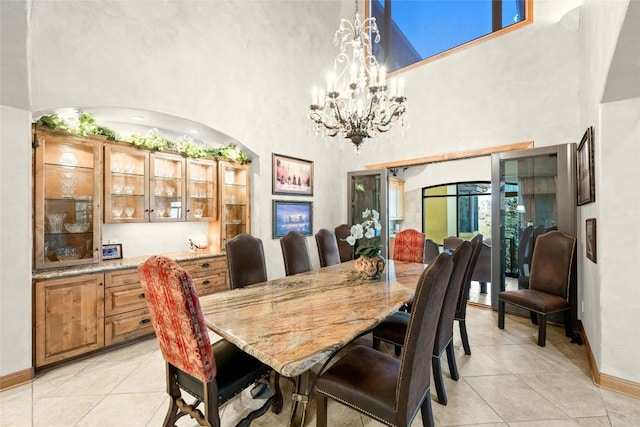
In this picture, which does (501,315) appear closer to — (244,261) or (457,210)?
(244,261)

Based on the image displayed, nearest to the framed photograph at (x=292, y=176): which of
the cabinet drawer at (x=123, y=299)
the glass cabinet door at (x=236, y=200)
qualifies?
the glass cabinet door at (x=236, y=200)

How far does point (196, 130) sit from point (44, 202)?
1779mm

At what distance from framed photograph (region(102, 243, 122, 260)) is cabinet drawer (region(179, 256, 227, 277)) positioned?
677 millimetres

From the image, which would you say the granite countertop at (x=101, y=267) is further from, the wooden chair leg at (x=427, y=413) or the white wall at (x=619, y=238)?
the white wall at (x=619, y=238)

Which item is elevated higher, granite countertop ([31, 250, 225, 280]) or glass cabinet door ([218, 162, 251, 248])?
glass cabinet door ([218, 162, 251, 248])

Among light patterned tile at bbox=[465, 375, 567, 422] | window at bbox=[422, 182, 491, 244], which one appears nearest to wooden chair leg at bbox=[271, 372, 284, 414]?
light patterned tile at bbox=[465, 375, 567, 422]

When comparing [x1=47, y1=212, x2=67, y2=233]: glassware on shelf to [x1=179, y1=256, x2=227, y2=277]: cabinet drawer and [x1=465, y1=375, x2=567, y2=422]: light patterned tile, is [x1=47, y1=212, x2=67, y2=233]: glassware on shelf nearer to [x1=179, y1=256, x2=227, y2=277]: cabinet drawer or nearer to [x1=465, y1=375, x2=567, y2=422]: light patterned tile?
[x1=179, y1=256, x2=227, y2=277]: cabinet drawer

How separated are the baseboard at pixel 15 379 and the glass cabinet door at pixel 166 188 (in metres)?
1.62

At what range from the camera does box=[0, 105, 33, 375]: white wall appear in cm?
222

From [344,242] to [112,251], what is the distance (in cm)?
293

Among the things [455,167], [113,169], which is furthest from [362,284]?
[455,167]

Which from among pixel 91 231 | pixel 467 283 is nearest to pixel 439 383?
pixel 467 283

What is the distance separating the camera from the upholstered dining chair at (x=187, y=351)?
1.26m

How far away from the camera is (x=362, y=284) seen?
2.42m
